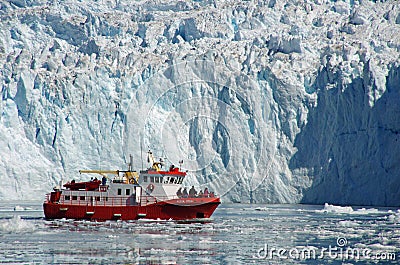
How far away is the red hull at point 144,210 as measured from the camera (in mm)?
32844

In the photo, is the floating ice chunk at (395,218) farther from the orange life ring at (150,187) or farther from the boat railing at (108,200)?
the orange life ring at (150,187)

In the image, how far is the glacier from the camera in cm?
4841

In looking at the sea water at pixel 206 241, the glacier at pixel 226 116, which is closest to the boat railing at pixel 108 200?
the sea water at pixel 206 241

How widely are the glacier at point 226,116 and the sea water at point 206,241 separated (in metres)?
15.4

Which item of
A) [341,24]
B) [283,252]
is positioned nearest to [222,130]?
[341,24]

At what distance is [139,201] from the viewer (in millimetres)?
33125

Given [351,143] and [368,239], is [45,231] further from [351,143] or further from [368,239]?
[351,143]

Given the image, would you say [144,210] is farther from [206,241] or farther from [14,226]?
[206,241]

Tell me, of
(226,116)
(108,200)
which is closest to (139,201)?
(108,200)

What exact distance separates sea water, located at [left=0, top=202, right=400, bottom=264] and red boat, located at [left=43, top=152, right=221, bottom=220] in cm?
84

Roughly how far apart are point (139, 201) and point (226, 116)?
64.9 ft

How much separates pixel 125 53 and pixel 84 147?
31.8 feet

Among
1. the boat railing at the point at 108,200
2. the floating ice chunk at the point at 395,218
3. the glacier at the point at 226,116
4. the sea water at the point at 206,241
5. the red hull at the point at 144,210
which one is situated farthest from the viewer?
the glacier at the point at 226,116

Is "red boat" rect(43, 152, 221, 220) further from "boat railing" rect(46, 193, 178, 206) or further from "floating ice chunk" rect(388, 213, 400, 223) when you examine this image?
"floating ice chunk" rect(388, 213, 400, 223)
